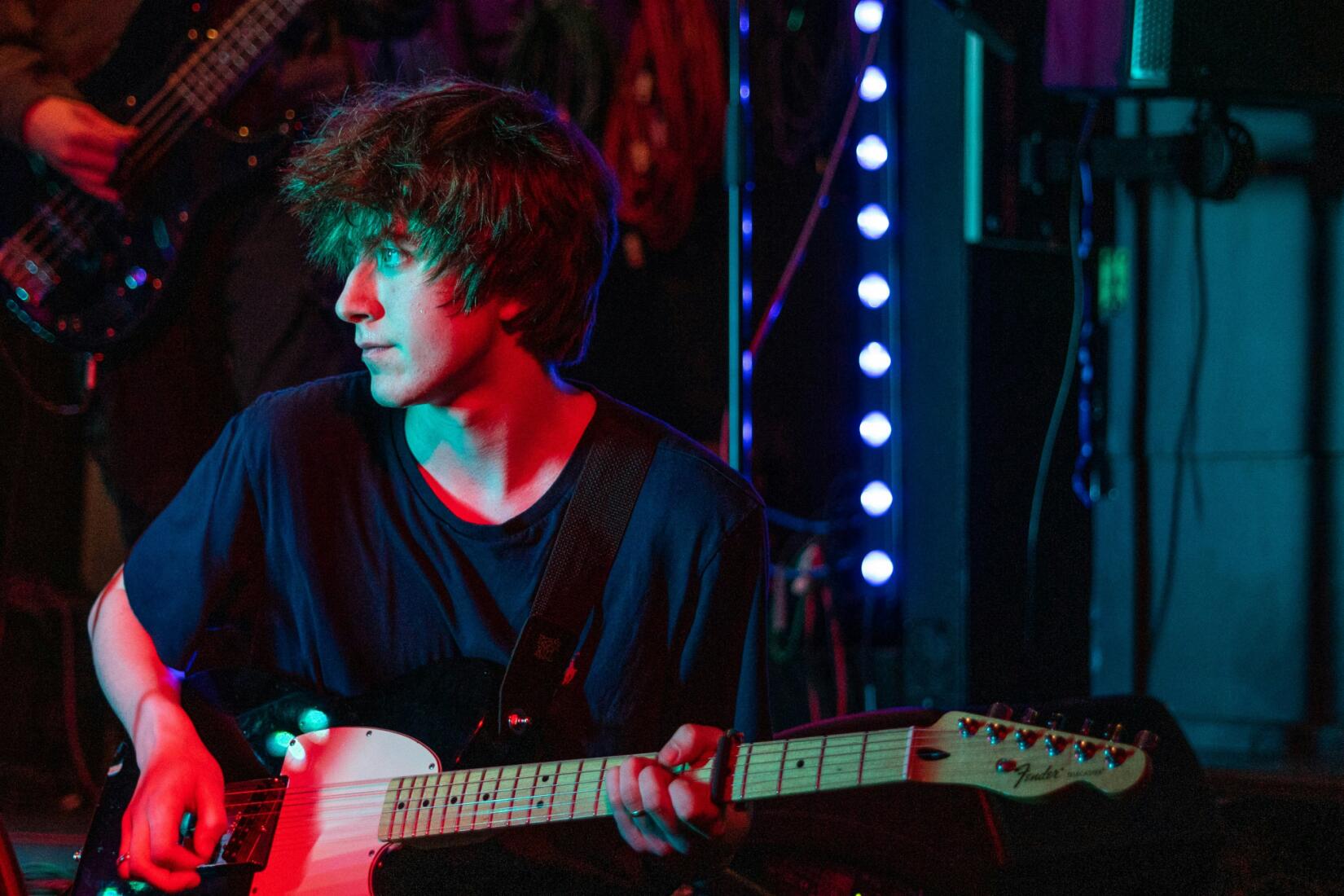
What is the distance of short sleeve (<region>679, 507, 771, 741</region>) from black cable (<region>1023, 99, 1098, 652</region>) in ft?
4.17

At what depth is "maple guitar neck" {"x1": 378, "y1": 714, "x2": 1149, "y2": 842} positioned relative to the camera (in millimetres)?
1422

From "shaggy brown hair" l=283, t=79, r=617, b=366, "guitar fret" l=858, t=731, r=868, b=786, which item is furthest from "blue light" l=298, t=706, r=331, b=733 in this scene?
"guitar fret" l=858, t=731, r=868, b=786

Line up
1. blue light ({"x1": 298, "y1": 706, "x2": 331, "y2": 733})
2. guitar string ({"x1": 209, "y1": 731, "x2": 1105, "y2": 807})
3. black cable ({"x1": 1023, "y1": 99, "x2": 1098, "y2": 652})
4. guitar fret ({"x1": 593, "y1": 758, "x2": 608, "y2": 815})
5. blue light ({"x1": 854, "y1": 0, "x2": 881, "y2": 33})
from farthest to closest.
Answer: blue light ({"x1": 854, "y1": 0, "x2": 881, "y2": 33}) < black cable ({"x1": 1023, "y1": 99, "x2": 1098, "y2": 652}) < blue light ({"x1": 298, "y1": 706, "x2": 331, "y2": 733}) < guitar fret ({"x1": 593, "y1": 758, "x2": 608, "y2": 815}) < guitar string ({"x1": 209, "y1": 731, "x2": 1105, "y2": 807})

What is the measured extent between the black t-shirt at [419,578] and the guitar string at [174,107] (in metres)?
0.85

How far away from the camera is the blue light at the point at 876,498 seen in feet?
10.5

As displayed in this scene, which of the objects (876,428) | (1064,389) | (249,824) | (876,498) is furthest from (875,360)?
(249,824)

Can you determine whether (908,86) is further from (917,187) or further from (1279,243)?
(1279,243)

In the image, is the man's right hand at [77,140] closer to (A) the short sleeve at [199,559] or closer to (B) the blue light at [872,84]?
(A) the short sleeve at [199,559]

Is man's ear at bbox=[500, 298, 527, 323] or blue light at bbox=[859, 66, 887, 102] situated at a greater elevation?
blue light at bbox=[859, 66, 887, 102]

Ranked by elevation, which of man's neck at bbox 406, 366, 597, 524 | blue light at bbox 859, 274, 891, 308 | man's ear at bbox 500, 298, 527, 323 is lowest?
man's neck at bbox 406, 366, 597, 524

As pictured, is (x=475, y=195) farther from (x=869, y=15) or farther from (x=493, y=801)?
(x=869, y=15)

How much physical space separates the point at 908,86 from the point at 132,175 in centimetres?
183

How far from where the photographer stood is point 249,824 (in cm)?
174

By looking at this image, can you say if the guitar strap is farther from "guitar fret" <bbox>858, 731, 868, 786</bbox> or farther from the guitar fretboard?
"guitar fret" <bbox>858, 731, 868, 786</bbox>
